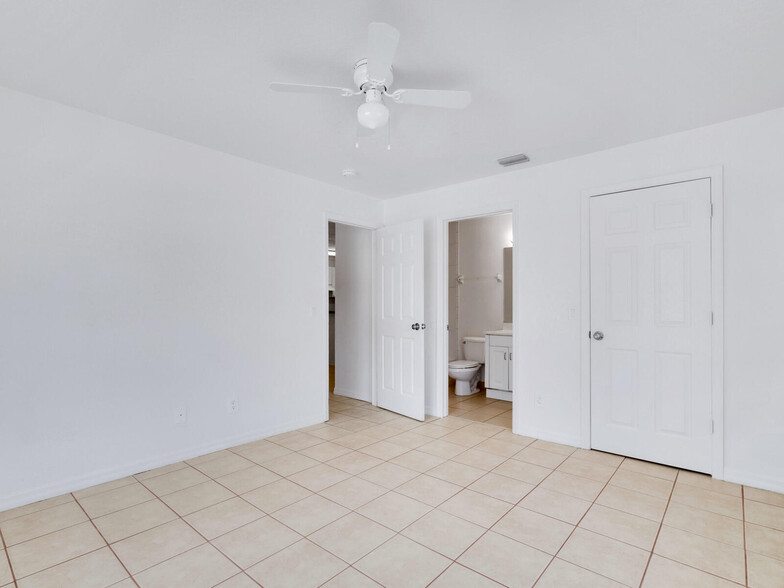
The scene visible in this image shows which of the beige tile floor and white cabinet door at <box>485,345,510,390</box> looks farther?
white cabinet door at <box>485,345,510,390</box>

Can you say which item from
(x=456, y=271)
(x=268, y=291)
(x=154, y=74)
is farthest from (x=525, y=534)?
(x=456, y=271)

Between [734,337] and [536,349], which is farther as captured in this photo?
[536,349]

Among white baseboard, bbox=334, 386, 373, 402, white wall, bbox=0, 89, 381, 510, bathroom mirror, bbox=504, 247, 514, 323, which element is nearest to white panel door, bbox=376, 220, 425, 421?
white baseboard, bbox=334, 386, 373, 402

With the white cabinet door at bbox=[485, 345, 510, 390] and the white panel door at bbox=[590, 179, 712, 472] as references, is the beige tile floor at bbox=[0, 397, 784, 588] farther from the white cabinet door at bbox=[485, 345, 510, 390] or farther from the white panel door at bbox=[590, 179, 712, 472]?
the white cabinet door at bbox=[485, 345, 510, 390]

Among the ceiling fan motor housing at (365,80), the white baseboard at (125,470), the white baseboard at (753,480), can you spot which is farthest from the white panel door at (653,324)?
the white baseboard at (125,470)

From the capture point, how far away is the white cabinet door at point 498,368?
16.1 ft

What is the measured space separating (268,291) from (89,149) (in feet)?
5.24

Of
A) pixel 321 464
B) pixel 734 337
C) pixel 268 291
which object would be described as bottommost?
pixel 321 464

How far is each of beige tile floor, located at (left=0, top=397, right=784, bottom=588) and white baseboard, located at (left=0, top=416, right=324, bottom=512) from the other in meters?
0.05

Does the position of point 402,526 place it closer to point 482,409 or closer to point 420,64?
point 420,64

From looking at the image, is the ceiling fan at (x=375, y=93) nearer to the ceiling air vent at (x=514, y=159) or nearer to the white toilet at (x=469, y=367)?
the ceiling air vent at (x=514, y=159)

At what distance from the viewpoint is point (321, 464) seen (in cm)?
300

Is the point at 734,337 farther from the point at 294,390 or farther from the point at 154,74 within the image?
the point at 154,74

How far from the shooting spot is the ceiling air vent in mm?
3340
